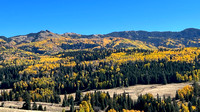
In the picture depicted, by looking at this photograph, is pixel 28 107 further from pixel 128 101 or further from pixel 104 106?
pixel 128 101

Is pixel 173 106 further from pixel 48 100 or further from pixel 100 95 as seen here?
pixel 48 100

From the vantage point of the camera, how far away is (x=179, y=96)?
169375 mm

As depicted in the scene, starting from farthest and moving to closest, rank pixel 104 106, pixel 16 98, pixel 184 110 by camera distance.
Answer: pixel 16 98 → pixel 104 106 → pixel 184 110

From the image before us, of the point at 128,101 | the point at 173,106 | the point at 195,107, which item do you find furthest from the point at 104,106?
the point at 195,107

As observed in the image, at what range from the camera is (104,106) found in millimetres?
151125

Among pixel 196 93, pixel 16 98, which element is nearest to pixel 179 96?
pixel 196 93

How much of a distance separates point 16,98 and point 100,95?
252 feet

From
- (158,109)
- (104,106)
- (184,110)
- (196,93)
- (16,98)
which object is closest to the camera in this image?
(184,110)

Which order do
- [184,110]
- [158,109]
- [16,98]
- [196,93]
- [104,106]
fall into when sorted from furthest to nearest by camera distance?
[16,98] → [196,93] → [104,106] → [158,109] → [184,110]

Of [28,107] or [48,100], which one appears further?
[48,100]

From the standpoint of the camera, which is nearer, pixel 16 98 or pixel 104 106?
pixel 104 106

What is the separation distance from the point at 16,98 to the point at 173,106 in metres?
134

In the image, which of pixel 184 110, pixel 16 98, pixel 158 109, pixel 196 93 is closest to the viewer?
pixel 184 110

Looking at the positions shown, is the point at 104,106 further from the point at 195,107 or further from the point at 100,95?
the point at 195,107
